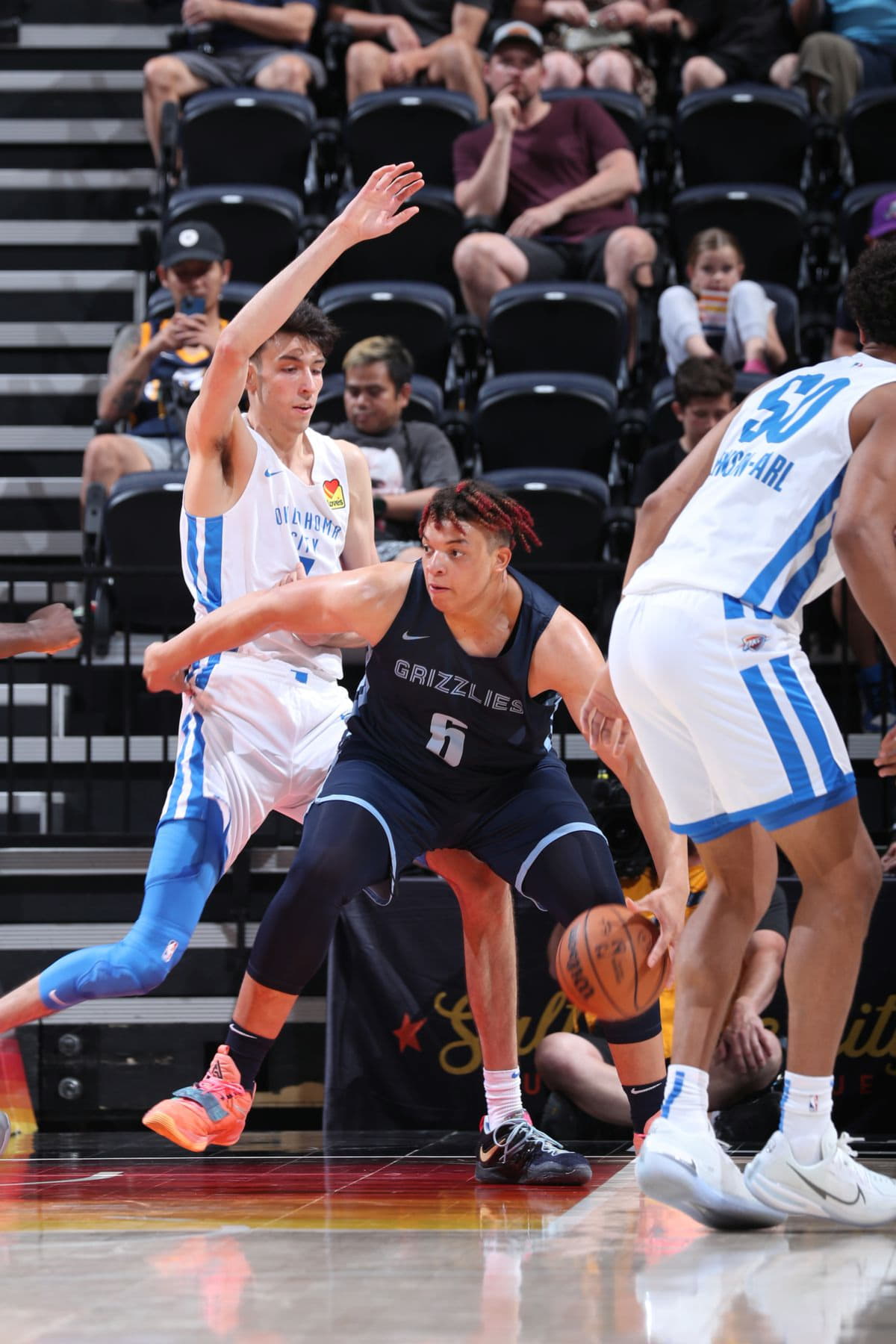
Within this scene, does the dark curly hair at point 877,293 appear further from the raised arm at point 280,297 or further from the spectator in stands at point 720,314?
the spectator in stands at point 720,314

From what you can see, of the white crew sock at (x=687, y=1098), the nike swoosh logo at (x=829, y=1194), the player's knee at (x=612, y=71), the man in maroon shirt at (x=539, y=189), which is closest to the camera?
the nike swoosh logo at (x=829, y=1194)

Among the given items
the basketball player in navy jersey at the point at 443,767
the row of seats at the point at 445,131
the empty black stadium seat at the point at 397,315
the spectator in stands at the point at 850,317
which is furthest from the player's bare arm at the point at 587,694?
the row of seats at the point at 445,131

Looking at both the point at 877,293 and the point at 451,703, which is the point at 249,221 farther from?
the point at 877,293

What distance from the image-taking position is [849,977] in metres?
3.13

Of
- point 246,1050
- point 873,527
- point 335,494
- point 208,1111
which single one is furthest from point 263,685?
point 873,527

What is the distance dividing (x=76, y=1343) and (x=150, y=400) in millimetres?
5707

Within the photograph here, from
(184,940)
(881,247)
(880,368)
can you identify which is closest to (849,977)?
(880,368)

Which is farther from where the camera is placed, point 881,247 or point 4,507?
point 4,507

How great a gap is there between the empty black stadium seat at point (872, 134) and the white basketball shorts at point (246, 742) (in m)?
5.88

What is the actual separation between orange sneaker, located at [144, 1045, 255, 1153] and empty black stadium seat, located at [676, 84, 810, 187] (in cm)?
658

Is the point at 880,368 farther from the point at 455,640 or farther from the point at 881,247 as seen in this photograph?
the point at 455,640

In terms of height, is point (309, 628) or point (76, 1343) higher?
point (309, 628)

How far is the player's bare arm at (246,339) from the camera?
13.3 ft

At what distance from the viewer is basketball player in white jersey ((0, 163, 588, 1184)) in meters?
4.13
